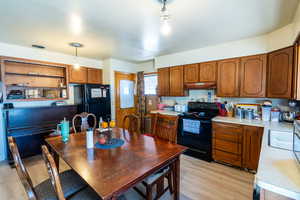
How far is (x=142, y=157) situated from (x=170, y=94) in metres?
2.60

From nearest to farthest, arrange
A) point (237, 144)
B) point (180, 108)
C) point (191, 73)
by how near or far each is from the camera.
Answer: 1. point (237, 144)
2. point (191, 73)
3. point (180, 108)

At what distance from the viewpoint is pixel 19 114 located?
2830mm

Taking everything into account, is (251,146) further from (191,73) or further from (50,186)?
(50,186)

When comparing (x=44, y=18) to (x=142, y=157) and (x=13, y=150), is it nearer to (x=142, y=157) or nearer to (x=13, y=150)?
(x=13, y=150)

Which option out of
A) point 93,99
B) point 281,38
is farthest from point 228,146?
point 93,99

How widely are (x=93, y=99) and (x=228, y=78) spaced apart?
319cm

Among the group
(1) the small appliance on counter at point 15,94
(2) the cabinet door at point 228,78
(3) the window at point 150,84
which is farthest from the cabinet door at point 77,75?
(2) the cabinet door at point 228,78

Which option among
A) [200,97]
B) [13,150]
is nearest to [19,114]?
[13,150]

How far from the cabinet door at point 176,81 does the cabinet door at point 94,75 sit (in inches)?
86.3

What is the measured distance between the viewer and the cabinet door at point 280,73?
214cm

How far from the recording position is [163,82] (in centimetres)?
397

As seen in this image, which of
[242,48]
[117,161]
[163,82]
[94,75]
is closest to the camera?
[117,161]

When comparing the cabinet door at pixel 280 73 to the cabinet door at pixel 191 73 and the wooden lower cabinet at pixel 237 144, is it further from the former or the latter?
the cabinet door at pixel 191 73

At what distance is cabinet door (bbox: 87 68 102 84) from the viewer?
4.04 m
